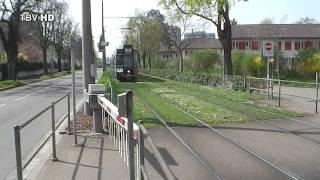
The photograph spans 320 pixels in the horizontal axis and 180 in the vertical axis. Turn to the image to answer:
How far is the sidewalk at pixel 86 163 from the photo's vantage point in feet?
28.9

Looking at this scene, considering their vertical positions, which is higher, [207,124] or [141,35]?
[141,35]

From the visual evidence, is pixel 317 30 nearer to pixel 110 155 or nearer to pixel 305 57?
pixel 305 57

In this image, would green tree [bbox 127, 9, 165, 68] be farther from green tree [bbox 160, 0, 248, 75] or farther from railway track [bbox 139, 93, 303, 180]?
railway track [bbox 139, 93, 303, 180]

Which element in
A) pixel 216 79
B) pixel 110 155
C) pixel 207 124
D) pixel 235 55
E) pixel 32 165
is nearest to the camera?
pixel 32 165

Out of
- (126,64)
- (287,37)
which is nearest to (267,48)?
(126,64)

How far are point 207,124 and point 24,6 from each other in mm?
45327

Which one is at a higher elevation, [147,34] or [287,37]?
[287,37]

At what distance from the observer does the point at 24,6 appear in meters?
56.9

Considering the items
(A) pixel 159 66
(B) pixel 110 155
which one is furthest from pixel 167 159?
(A) pixel 159 66

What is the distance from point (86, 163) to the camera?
9883 mm

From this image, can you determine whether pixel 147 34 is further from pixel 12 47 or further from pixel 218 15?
pixel 218 15

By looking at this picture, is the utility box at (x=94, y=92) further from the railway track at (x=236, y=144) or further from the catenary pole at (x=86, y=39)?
the railway track at (x=236, y=144)

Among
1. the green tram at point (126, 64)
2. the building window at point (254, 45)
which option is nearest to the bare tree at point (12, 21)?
the green tram at point (126, 64)

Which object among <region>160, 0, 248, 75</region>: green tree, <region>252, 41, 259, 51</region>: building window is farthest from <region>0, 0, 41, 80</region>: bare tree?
<region>252, 41, 259, 51</region>: building window
